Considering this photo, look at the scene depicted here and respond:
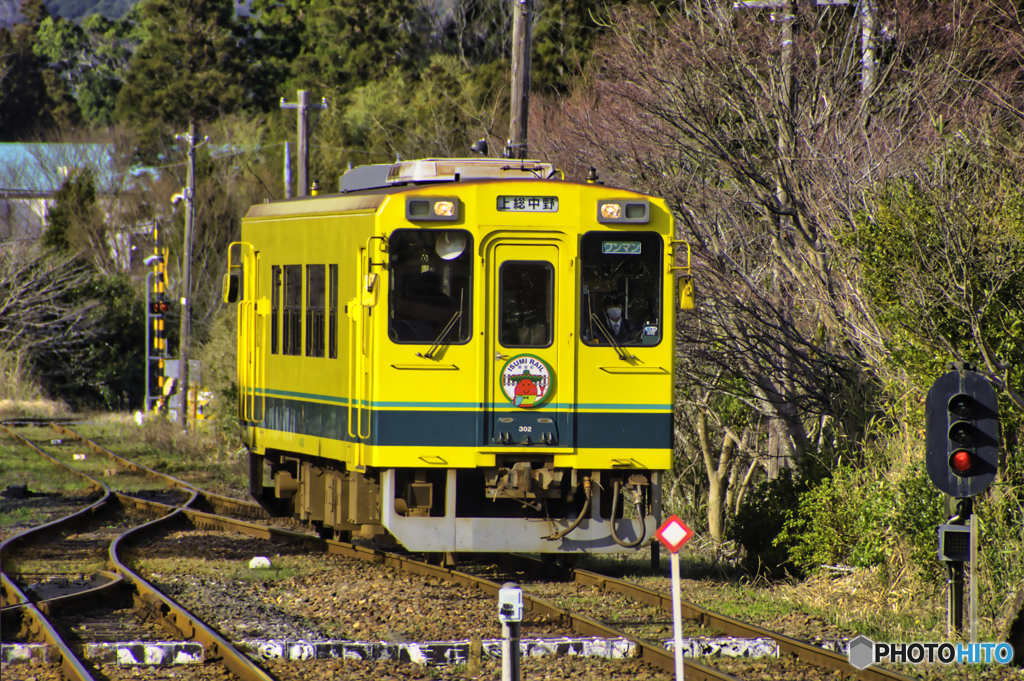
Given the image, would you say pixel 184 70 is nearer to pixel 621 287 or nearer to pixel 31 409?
pixel 31 409

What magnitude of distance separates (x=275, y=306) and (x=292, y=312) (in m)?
0.48

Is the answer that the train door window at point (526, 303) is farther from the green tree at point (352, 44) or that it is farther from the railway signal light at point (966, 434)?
the green tree at point (352, 44)

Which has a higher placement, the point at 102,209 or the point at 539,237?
the point at 102,209

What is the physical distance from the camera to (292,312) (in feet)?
40.4

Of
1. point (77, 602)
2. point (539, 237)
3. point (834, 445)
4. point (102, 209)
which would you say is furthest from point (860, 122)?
point (102, 209)

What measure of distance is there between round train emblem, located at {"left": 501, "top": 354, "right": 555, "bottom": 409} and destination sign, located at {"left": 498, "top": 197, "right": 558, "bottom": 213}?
123cm

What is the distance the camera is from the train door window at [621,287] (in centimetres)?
1059

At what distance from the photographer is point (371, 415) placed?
10445 mm

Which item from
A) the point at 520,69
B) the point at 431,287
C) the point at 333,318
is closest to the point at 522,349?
the point at 431,287

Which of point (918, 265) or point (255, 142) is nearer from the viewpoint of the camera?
point (918, 265)

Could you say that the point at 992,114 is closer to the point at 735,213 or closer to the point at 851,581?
the point at 735,213

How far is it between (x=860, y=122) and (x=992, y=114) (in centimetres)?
223

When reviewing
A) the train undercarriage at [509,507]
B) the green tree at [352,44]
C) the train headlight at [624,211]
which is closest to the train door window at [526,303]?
the train headlight at [624,211]

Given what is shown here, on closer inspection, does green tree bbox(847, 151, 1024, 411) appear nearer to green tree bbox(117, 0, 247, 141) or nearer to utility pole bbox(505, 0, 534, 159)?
utility pole bbox(505, 0, 534, 159)
